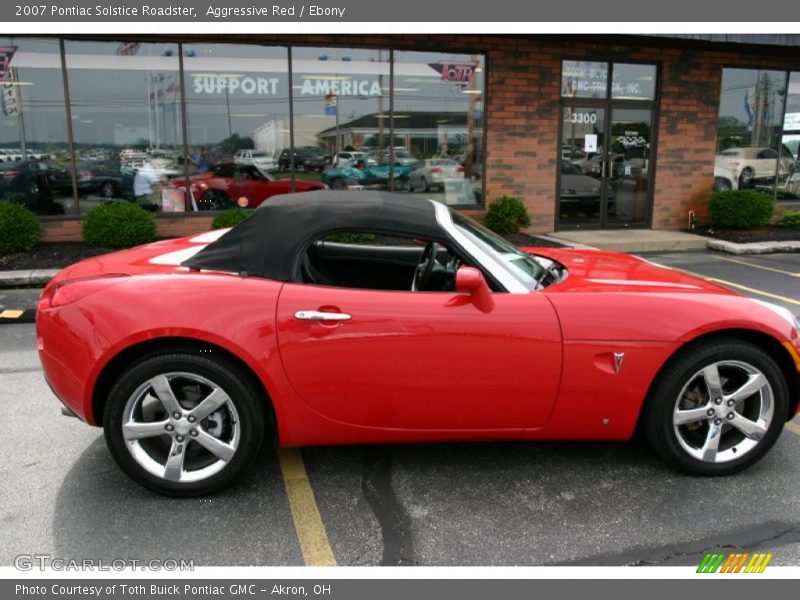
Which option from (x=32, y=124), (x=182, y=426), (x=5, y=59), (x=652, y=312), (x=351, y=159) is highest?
(x=5, y=59)

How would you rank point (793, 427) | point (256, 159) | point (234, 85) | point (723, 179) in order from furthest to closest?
point (723, 179) → point (256, 159) → point (234, 85) → point (793, 427)

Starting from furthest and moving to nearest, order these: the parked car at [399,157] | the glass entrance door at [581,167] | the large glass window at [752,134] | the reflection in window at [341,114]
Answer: the large glass window at [752,134], the glass entrance door at [581,167], the parked car at [399,157], the reflection in window at [341,114]

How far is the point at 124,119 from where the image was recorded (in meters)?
10.3

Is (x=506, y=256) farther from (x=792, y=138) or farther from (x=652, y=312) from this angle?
(x=792, y=138)

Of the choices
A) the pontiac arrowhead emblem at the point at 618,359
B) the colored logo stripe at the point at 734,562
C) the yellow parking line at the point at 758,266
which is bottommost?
the colored logo stripe at the point at 734,562

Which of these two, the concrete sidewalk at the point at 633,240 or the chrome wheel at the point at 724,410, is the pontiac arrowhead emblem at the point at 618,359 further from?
the concrete sidewalk at the point at 633,240

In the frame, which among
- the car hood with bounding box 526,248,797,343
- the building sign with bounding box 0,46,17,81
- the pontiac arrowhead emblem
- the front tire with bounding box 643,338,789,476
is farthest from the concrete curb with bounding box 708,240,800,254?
the building sign with bounding box 0,46,17,81

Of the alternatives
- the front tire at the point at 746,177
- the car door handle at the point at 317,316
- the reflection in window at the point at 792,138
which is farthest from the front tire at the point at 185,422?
the reflection in window at the point at 792,138

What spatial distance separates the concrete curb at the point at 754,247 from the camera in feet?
35.7

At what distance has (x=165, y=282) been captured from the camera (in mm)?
3156

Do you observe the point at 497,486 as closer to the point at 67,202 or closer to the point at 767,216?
the point at 67,202

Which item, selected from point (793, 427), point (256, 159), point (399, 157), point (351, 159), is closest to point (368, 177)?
point (351, 159)

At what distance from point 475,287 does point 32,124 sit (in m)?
9.49

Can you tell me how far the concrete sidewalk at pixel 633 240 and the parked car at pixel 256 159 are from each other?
501cm
